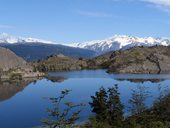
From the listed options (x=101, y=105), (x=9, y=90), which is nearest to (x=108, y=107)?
(x=101, y=105)

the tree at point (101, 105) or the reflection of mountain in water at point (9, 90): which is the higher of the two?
the tree at point (101, 105)

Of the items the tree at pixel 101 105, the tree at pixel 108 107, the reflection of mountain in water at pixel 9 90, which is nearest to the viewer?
the tree at pixel 108 107

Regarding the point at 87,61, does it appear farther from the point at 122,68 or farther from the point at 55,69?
the point at 122,68

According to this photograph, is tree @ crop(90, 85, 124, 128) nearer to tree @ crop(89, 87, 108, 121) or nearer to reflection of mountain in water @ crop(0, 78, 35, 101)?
tree @ crop(89, 87, 108, 121)

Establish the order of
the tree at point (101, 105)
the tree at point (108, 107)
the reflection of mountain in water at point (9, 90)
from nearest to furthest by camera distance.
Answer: the tree at point (108, 107), the tree at point (101, 105), the reflection of mountain in water at point (9, 90)

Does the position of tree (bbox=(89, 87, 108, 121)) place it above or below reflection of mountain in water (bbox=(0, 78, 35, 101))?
above

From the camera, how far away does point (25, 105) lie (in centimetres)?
5597

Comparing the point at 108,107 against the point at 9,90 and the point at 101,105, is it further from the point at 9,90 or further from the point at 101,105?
the point at 9,90

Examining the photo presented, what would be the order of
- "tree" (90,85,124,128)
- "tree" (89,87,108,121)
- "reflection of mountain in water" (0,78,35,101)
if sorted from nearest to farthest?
1. "tree" (90,85,124,128)
2. "tree" (89,87,108,121)
3. "reflection of mountain in water" (0,78,35,101)

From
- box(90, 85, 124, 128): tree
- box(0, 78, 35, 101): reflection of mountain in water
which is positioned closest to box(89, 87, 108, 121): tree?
box(90, 85, 124, 128): tree

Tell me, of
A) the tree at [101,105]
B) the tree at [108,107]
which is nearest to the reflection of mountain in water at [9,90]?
the tree at [101,105]

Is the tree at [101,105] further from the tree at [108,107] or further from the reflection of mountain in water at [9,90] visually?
the reflection of mountain in water at [9,90]

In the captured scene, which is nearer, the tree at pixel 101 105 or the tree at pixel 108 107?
the tree at pixel 108 107

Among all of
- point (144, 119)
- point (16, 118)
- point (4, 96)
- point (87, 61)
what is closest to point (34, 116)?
point (16, 118)
